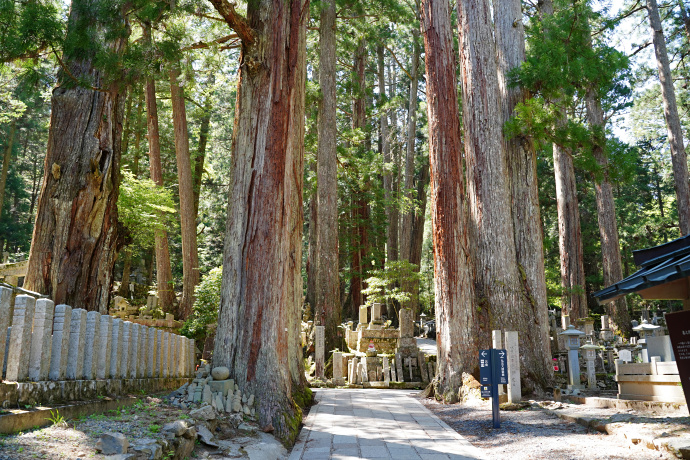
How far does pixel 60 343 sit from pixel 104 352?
79 centimetres

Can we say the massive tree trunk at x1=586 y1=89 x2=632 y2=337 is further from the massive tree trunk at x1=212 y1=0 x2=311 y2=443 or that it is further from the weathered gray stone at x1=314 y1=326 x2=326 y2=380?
the massive tree trunk at x1=212 y1=0 x2=311 y2=443

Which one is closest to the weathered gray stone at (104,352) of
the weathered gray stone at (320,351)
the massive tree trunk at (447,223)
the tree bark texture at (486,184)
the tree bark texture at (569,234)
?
the massive tree trunk at (447,223)

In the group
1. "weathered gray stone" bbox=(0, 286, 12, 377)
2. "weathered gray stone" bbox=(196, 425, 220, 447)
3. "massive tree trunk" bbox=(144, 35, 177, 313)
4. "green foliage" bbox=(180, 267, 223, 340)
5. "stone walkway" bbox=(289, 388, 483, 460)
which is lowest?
"stone walkway" bbox=(289, 388, 483, 460)

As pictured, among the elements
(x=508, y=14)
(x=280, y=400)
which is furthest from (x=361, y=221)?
(x=280, y=400)

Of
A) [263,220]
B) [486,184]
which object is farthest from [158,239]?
[263,220]

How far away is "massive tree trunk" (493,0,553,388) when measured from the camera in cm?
957

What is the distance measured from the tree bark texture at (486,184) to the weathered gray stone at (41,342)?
7.24 metres

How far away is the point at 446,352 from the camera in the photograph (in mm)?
9312

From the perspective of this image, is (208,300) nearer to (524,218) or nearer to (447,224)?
(447,224)

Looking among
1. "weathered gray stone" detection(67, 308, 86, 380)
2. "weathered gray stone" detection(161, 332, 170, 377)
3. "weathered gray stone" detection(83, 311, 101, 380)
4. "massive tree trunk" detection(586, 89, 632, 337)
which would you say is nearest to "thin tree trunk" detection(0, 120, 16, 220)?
"weathered gray stone" detection(161, 332, 170, 377)

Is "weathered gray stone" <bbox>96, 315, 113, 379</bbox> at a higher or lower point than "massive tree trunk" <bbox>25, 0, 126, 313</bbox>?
lower

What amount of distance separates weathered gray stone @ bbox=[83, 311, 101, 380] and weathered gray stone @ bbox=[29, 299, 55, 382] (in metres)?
0.62

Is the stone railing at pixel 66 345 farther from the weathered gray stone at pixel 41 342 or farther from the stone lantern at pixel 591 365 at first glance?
the stone lantern at pixel 591 365

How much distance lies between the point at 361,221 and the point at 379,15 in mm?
9666
